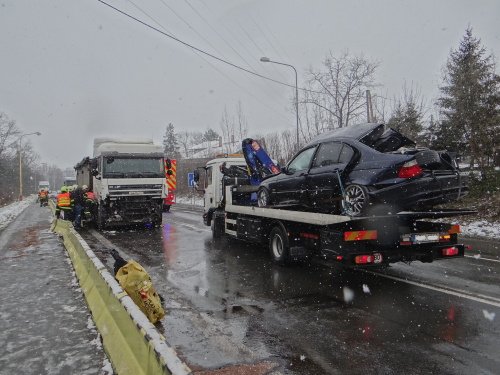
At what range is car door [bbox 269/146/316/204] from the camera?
800 cm

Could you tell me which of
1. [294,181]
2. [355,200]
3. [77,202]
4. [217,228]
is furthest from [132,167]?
[355,200]

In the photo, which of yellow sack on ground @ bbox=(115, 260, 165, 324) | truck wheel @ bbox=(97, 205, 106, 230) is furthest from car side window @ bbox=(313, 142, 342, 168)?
truck wheel @ bbox=(97, 205, 106, 230)

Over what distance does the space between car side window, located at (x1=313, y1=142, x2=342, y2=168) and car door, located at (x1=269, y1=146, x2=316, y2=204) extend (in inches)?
8.4

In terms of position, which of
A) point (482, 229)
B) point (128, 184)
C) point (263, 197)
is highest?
point (128, 184)

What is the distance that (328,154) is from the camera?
295 inches

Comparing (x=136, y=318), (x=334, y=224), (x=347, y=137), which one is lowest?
(x=136, y=318)

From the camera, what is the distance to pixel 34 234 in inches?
566

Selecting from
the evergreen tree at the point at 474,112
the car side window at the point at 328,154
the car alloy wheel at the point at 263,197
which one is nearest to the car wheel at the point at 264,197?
the car alloy wheel at the point at 263,197

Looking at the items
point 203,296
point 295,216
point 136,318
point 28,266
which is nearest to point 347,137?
point 295,216

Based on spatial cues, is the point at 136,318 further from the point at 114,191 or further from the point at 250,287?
the point at 114,191

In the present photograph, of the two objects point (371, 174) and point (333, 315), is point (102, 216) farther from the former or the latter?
point (333, 315)

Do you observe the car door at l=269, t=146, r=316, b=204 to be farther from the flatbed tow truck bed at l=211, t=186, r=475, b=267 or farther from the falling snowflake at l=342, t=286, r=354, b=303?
the falling snowflake at l=342, t=286, r=354, b=303

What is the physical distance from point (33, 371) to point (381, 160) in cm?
519

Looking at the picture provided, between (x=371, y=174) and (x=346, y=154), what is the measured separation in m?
0.73
